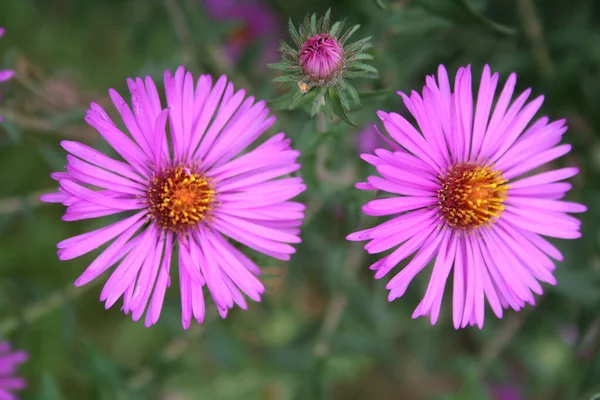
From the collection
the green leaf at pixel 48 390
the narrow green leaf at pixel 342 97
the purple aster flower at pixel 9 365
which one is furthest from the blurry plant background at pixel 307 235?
the narrow green leaf at pixel 342 97

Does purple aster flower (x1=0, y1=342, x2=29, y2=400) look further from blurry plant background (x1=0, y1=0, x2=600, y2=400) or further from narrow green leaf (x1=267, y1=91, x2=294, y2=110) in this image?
narrow green leaf (x1=267, y1=91, x2=294, y2=110)

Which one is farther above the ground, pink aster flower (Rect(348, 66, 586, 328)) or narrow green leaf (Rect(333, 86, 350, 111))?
narrow green leaf (Rect(333, 86, 350, 111))

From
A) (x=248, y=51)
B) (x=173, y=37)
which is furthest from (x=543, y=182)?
(x=173, y=37)

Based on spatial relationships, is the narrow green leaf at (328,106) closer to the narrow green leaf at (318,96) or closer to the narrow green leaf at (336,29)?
the narrow green leaf at (318,96)

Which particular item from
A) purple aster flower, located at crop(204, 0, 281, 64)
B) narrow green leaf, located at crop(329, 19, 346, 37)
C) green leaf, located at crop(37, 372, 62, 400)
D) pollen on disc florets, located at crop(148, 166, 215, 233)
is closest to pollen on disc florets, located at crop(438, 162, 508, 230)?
narrow green leaf, located at crop(329, 19, 346, 37)

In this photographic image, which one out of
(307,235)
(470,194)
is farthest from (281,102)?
(307,235)

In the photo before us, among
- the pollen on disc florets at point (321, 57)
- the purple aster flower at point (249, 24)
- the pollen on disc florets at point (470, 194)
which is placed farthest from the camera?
the purple aster flower at point (249, 24)

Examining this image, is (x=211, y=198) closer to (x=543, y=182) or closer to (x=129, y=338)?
(x=543, y=182)

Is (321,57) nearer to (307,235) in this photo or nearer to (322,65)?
(322,65)
